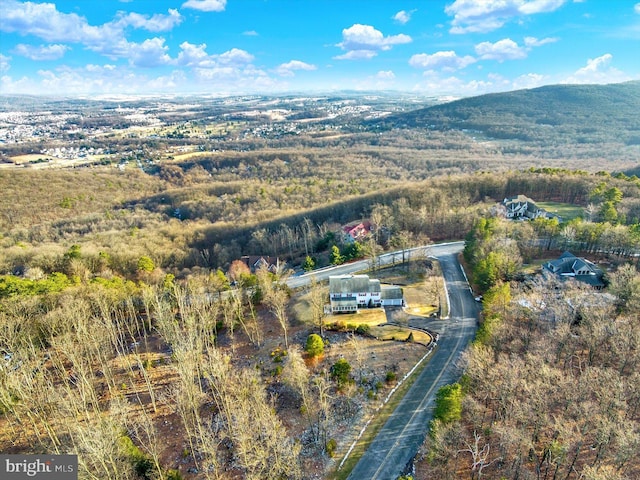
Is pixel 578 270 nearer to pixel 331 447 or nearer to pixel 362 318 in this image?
pixel 362 318

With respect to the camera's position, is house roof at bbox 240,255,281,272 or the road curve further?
house roof at bbox 240,255,281,272

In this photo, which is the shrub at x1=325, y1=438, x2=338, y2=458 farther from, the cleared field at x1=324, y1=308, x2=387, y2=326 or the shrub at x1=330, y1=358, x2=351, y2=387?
the cleared field at x1=324, y1=308, x2=387, y2=326

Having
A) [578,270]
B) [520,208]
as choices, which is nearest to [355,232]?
[520,208]

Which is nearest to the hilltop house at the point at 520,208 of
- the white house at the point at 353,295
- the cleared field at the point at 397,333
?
the white house at the point at 353,295

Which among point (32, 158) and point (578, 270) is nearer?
point (578, 270)

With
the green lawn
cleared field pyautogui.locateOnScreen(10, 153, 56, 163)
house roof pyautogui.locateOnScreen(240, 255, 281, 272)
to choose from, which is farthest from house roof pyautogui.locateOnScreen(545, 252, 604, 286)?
cleared field pyautogui.locateOnScreen(10, 153, 56, 163)

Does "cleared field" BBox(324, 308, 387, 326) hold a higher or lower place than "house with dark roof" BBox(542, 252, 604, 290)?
lower

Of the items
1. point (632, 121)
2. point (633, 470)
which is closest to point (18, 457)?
point (633, 470)
